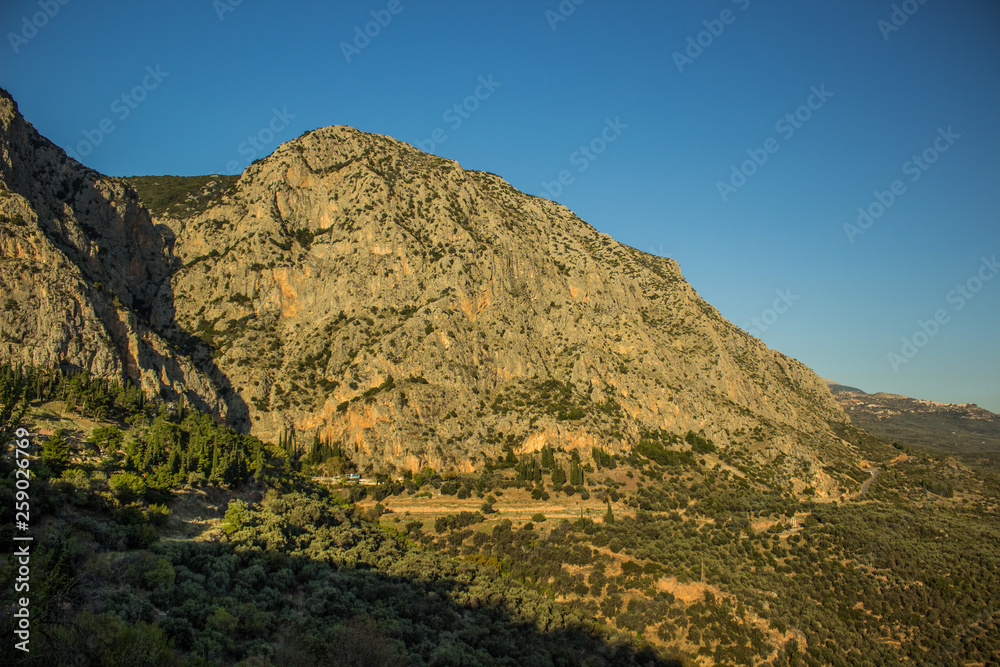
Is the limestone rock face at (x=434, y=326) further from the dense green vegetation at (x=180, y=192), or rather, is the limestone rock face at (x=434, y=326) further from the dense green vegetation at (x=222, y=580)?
the dense green vegetation at (x=222, y=580)

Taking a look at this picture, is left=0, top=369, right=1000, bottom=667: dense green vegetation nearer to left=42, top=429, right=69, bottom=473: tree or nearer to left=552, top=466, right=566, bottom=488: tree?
left=42, top=429, right=69, bottom=473: tree

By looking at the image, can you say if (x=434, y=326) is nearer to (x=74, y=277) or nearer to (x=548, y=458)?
(x=548, y=458)

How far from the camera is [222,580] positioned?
2050 cm

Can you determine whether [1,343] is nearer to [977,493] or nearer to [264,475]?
[264,475]

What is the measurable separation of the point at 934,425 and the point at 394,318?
6523 inches

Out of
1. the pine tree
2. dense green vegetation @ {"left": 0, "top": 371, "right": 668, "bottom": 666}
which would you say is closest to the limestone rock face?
the pine tree

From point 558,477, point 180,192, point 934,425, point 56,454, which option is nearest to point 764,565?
point 558,477

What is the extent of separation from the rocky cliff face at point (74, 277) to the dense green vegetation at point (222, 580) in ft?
21.3

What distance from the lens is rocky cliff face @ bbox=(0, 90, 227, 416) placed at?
46484 mm

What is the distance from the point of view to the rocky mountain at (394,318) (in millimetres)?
66188

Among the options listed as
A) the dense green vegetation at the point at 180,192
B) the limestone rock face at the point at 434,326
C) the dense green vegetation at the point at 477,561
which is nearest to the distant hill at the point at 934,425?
the limestone rock face at the point at 434,326

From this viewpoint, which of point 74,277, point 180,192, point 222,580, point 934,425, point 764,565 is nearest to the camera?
point 222,580

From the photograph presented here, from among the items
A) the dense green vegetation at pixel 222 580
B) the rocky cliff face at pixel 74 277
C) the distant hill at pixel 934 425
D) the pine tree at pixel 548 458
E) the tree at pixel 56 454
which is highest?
the distant hill at pixel 934 425

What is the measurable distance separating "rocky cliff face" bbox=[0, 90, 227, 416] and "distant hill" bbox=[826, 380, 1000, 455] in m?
136
